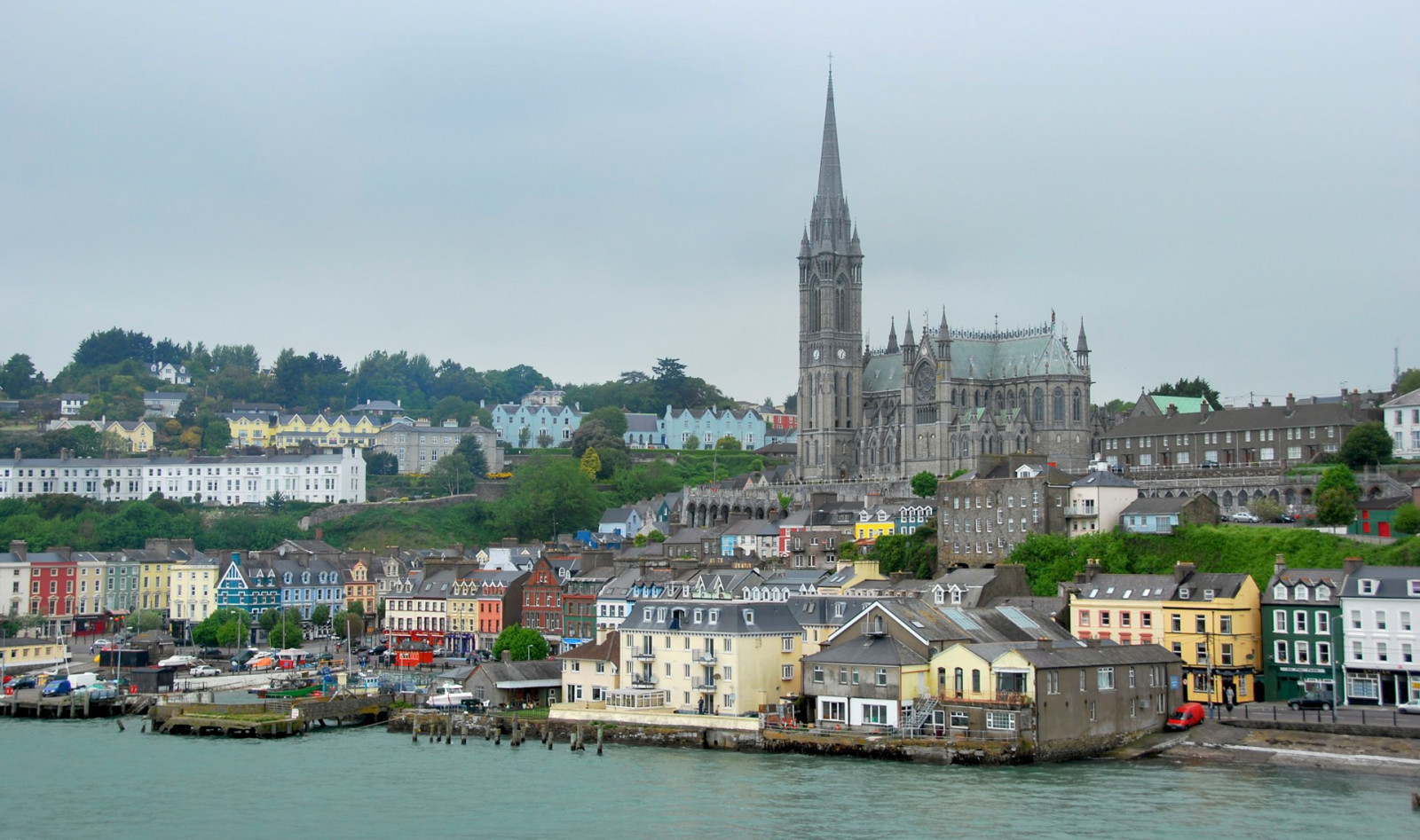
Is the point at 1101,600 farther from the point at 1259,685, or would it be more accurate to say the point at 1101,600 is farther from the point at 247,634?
the point at 247,634

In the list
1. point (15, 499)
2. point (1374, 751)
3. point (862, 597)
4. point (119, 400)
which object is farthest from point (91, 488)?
point (1374, 751)

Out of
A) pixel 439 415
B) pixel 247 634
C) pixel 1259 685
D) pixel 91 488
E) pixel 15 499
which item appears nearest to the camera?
pixel 1259 685

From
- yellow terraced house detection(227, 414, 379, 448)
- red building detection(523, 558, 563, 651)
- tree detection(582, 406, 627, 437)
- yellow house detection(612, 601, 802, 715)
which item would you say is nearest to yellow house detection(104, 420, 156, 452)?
yellow terraced house detection(227, 414, 379, 448)

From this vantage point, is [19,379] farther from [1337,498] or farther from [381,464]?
[1337,498]

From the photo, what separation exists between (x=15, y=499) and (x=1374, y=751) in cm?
9553

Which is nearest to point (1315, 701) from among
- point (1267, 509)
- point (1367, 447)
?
point (1267, 509)

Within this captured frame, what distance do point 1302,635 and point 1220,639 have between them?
2457mm

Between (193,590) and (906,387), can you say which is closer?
(193,590)

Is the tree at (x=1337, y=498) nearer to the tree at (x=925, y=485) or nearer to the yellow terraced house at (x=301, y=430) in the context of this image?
the tree at (x=925, y=485)

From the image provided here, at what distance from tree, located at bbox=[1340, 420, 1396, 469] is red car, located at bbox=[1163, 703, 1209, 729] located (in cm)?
2771

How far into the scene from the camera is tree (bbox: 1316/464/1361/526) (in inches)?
2437

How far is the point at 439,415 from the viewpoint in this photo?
564ft

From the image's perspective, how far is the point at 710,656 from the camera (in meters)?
51.4

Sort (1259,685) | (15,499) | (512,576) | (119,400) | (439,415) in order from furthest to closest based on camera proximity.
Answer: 1. (439,415)
2. (119,400)
3. (15,499)
4. (512,576)
5. (1259,685)
